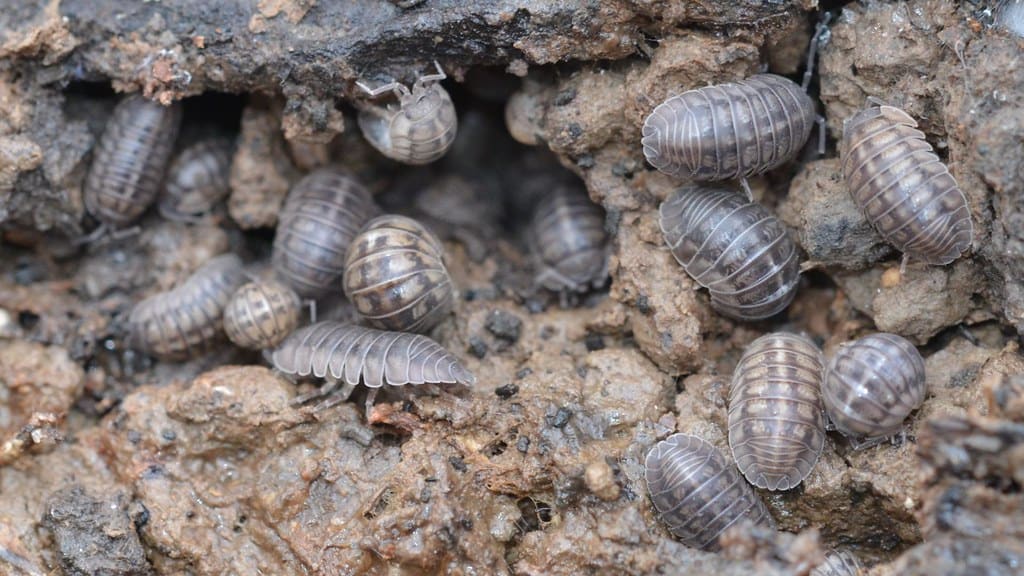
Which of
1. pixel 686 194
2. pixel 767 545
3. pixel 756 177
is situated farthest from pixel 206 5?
pixel 767 545

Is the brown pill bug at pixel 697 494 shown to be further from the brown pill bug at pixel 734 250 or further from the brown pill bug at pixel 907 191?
the brown pill bug at pixel 907 191

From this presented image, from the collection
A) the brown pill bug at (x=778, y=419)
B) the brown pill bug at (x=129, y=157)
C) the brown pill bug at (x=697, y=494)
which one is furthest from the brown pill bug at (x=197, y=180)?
the brown pill bug at (x=778, y=419)

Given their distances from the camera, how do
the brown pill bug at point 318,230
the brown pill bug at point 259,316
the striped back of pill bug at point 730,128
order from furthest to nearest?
the brown pill bug at point 318,230 < the brown pill bug at point 259,316 < the striped back of pill bug at point 730,128

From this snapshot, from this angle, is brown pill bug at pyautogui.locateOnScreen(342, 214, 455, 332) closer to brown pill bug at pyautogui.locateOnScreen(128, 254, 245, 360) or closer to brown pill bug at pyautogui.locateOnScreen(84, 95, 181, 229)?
brown pill bug at pyautogui.locateOnScreen(128, 254, 245, 360)

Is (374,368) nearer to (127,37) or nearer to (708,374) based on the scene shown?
(708,374)

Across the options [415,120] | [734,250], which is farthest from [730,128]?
[415,120]

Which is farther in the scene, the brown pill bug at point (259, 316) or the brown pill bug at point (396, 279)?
the brown pill bug at point (259, 316)
